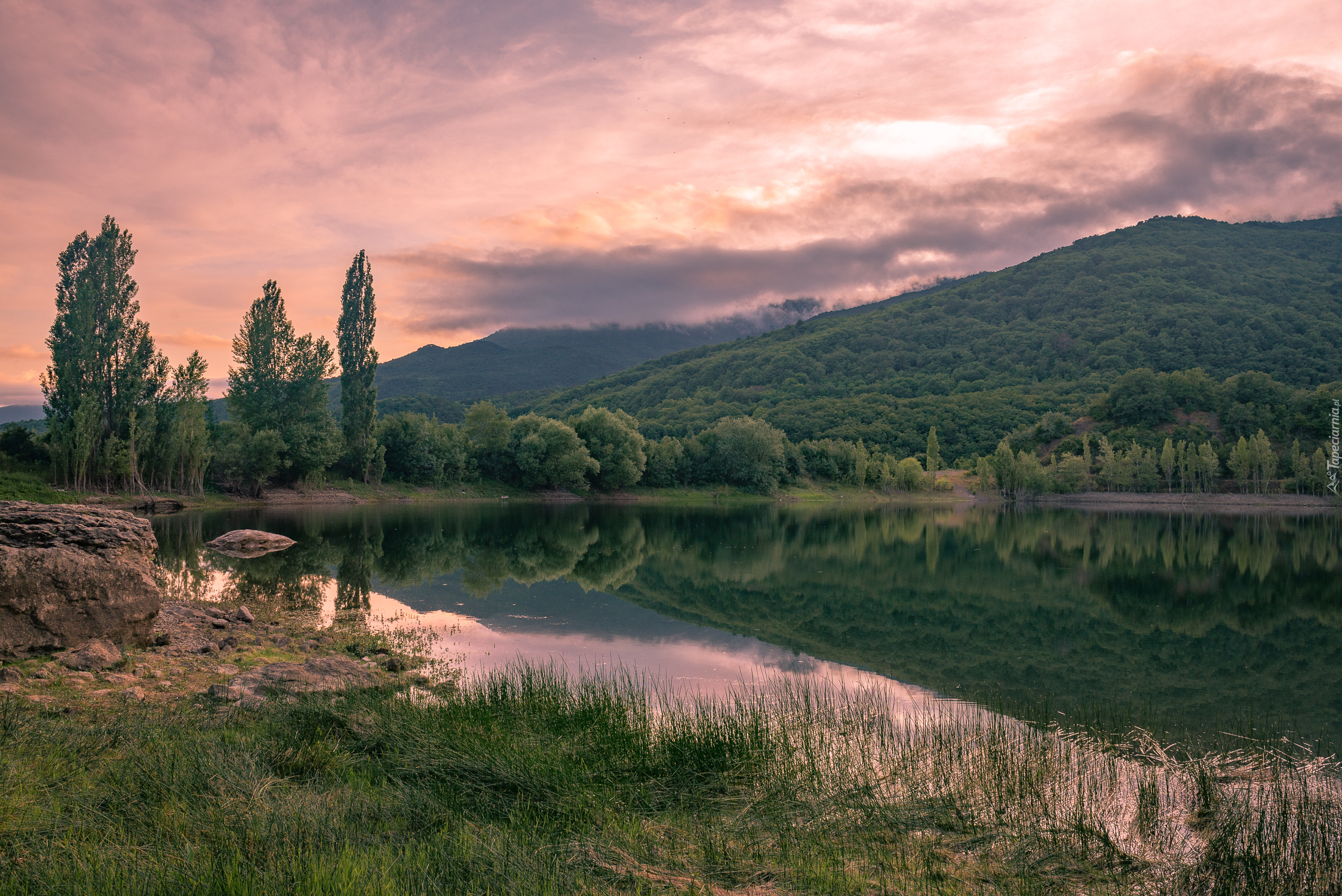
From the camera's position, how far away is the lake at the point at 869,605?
14.7 metres

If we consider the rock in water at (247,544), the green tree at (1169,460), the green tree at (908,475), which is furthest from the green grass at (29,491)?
the green tree at (1169,460)

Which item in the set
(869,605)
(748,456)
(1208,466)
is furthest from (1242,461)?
(869,605)

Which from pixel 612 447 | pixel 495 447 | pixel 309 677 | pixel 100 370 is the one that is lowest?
pixel 309 677

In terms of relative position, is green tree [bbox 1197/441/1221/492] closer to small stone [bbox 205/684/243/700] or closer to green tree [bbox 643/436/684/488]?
green tree [bbox 643/436/684/488]

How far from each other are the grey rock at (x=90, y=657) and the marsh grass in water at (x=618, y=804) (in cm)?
319

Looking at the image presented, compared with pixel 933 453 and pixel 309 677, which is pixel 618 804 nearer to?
pixel 309 677

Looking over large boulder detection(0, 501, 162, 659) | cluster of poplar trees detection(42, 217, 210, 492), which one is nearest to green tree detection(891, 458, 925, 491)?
cluster of poplar trees detection(42, 217, 210, 492)

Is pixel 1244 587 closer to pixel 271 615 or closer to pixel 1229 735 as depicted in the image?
pixel 1229 735

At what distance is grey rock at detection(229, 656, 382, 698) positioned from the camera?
10.8 metres

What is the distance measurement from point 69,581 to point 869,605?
2038 centimetres

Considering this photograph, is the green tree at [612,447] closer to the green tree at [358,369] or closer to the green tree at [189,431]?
the green tree at [358,369]

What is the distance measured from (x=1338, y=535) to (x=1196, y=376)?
9890 centimetres

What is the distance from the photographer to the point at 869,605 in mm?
23453

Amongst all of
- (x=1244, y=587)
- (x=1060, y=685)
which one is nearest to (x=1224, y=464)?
(x=1244, y=587)
